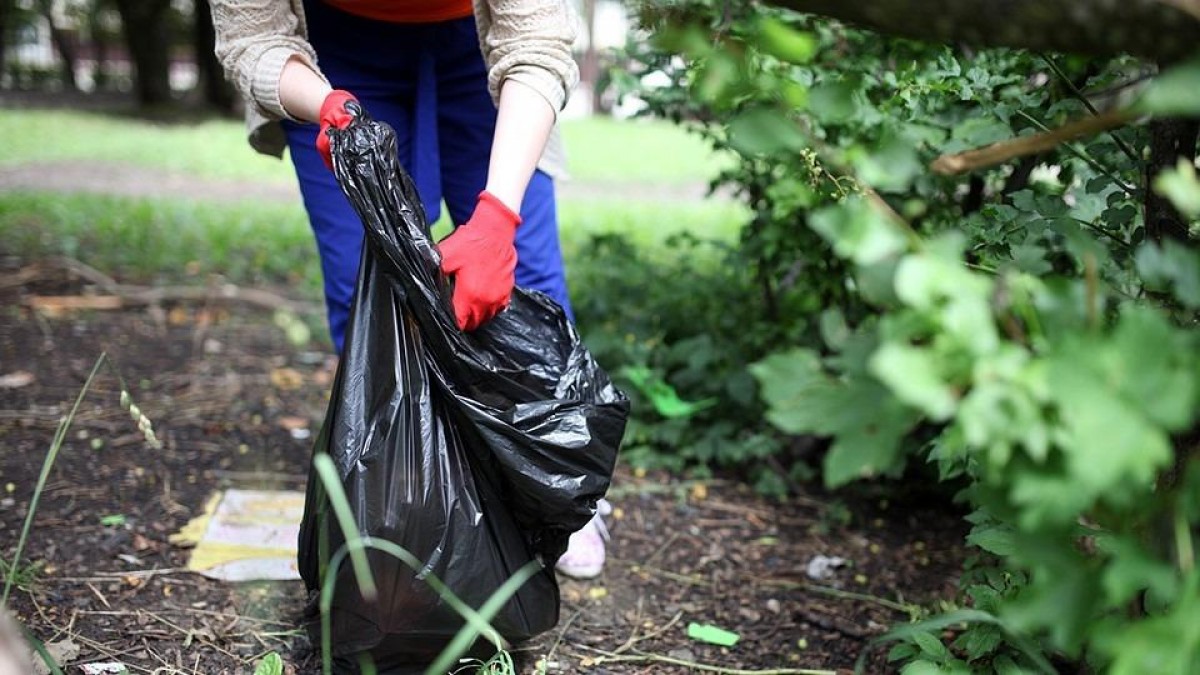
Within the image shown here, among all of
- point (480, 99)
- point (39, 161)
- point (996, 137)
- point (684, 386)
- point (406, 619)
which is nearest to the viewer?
point (406, 619)

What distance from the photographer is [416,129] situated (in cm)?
205

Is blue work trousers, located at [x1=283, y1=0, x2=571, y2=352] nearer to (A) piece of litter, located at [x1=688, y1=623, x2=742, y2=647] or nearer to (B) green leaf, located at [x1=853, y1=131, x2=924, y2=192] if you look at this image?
(A) piece of litter, located at [x1=688, y1=623, x2=742, y2=647]

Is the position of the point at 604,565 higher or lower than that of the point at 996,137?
lower

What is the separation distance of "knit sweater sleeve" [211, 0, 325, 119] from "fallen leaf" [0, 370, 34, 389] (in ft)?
4.94

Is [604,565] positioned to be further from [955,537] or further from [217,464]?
[217,464]

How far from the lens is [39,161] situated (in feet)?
26.5

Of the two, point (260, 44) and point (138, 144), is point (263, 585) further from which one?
point (138, 144)

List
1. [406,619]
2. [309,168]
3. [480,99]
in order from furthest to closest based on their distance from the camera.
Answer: [480,99] < [309,168] < [406,619]

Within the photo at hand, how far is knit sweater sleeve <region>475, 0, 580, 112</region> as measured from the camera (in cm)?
179

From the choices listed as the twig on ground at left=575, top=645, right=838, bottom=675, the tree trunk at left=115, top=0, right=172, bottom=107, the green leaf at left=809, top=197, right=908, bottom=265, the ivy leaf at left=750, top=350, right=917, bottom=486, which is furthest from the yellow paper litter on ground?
the tree trunk at left=115, top=0, right=172, bottom=107

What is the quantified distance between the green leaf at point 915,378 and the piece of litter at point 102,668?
1.33m

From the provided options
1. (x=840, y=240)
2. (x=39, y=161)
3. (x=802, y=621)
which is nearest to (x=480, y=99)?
(x=802, y=621)

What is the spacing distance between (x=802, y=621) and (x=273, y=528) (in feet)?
3.64

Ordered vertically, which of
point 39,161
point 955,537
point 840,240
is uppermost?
point 840,240
